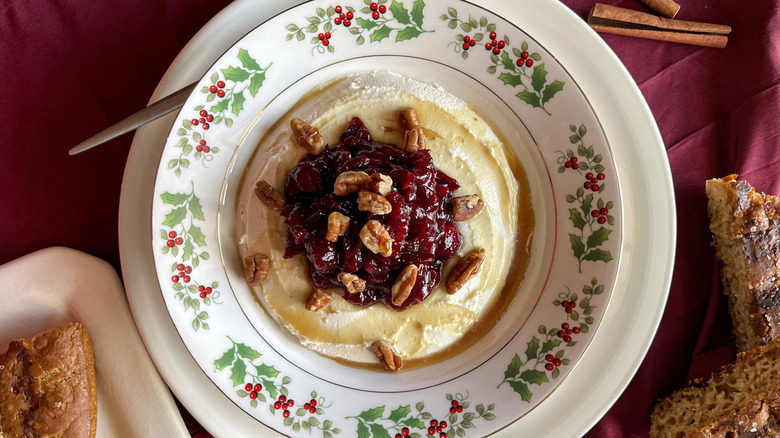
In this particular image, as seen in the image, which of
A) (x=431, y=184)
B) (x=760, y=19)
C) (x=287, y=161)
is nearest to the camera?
(x=431, y=184)

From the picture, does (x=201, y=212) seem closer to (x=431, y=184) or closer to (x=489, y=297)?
(x=431, y=184)

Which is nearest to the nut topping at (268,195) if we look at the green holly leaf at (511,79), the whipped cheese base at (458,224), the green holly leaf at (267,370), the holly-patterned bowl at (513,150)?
the whipped cheese base at (458,224)

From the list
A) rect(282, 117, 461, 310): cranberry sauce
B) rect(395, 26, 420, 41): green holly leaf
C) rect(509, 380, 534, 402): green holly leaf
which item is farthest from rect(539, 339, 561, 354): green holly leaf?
rect(395, 26, 420, 41): green holly leaf

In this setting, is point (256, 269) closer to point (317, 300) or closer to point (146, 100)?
point (317, 300)

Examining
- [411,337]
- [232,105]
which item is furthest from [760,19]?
[232,105]

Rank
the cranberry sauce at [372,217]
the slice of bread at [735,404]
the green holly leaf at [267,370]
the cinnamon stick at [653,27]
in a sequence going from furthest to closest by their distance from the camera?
the cinnamon stick at [653,27]
the slice of bread at [735,404]
the green holly leaf at [267,370]
the cranberry sauce at [372,217]

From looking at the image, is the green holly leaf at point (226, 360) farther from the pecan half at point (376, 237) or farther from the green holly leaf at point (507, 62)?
the green holly leaf at point (507, 62)
